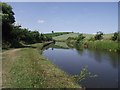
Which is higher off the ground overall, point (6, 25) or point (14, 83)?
point (6, 25)

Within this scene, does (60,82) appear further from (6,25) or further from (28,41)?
(28,41)

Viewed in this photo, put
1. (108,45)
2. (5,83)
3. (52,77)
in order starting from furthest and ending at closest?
(108,45)
(52,77)
(5,83)

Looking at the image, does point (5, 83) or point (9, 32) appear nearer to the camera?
point (5, 83)

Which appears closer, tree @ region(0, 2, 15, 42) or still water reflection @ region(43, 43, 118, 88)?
still water reflection @ region(43, 43, 118, 88)

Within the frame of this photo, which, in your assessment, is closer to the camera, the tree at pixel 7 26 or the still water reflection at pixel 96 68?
the still water reflection at pixel 96 68

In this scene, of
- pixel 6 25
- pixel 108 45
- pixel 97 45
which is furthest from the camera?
pixel 97 45

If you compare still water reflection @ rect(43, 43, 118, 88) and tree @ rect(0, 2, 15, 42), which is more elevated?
tree @ rect(0, 2, 15, 42)

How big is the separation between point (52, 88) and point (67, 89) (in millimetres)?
801

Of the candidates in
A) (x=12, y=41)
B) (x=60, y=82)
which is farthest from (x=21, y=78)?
(x=12, y=41)

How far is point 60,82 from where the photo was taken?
54.5 ft

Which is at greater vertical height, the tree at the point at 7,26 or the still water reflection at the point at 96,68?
the tree at the point at 7,26

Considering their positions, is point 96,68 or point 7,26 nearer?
point 96,68

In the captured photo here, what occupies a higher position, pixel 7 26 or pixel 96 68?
pixel 7 26

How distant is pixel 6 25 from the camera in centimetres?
5738
